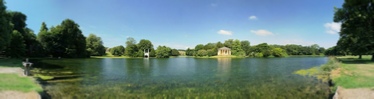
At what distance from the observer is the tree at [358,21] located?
3005cm

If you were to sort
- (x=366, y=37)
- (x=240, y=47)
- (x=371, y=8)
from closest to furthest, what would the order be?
(x=371, y=8) → (x=366, y=37) → (x=240, y=47)

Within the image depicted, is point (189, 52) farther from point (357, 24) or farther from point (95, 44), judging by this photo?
point (357, 24)

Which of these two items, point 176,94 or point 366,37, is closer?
point 176,94

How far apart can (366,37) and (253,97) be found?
30102 mm

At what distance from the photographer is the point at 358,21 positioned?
1233 inches

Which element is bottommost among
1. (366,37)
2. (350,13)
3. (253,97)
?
(253,97)

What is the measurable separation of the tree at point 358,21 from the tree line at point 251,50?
241ft

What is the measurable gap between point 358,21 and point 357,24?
1.97 feet

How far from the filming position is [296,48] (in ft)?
A: 477

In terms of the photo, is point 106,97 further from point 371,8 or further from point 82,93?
point 371,8

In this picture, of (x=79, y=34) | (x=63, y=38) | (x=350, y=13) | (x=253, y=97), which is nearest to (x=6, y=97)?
(x=253, y=97)

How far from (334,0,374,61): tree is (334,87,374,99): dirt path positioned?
2437 cm

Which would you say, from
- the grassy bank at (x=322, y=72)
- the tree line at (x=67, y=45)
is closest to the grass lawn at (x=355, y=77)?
the grassy bank at (x=322, y=72)

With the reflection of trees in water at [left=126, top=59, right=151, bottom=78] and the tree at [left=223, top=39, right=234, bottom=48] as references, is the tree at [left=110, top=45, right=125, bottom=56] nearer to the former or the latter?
the tree at [left=223, top=39, right=234, bottom=48]
